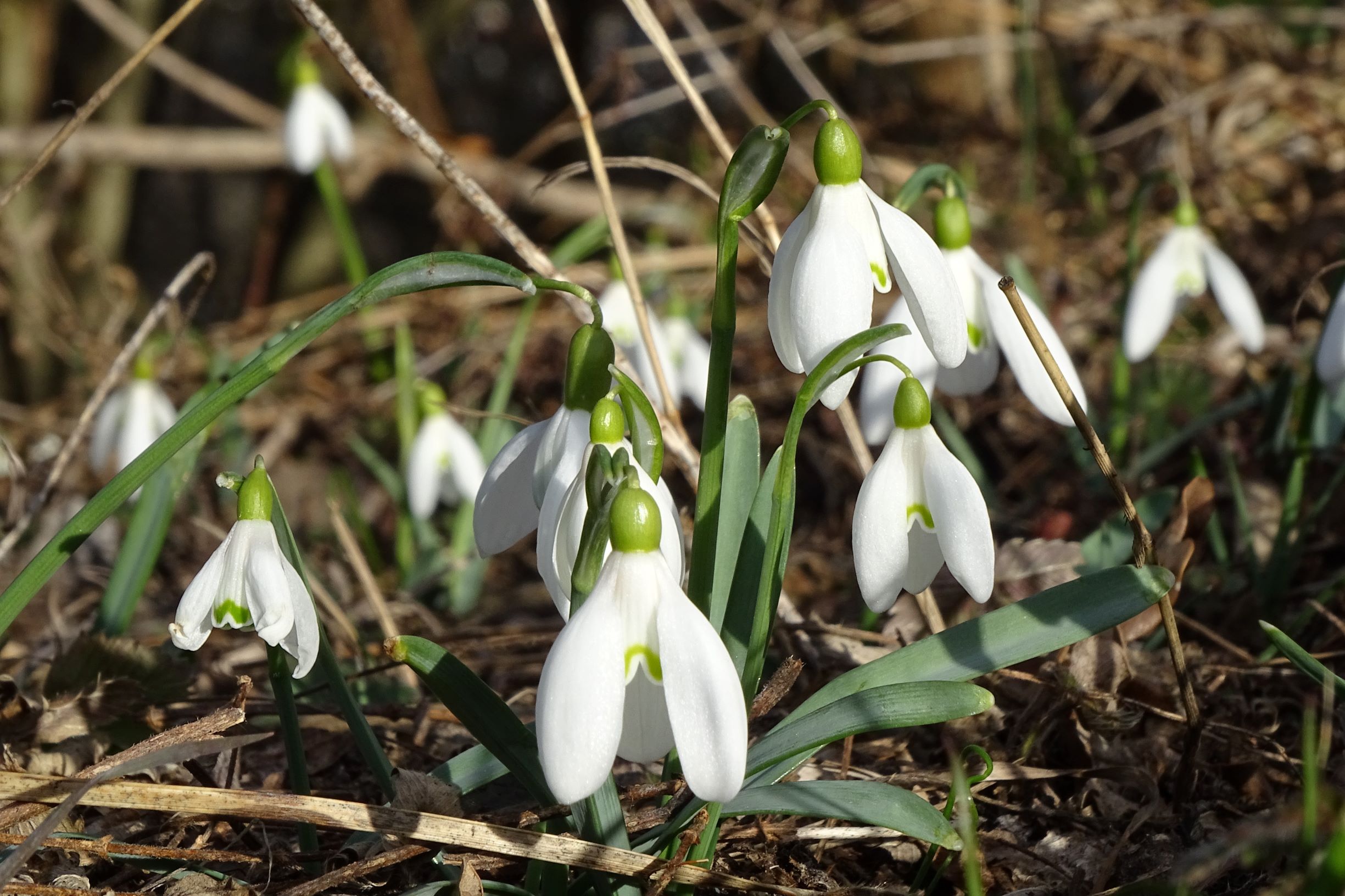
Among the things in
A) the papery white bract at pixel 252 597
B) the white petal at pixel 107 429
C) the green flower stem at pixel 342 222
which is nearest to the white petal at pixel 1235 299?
the papery white bract at pixel 252 597

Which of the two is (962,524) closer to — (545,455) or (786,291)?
(786,291)

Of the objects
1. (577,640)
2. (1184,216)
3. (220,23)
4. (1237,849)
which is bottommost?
(1237,849)

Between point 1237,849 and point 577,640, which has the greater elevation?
point 577,640

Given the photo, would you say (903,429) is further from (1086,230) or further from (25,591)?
(1086,230)

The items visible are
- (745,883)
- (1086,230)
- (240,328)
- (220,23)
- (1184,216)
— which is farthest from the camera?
(220,23)

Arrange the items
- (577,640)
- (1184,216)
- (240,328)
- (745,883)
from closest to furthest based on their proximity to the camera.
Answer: (577,640), (745,883), (1184,216), (240,328)

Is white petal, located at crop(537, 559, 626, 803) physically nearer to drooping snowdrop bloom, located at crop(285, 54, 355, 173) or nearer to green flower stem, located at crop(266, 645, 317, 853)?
green flower stem, located at crop(266, 645, 317, 853)

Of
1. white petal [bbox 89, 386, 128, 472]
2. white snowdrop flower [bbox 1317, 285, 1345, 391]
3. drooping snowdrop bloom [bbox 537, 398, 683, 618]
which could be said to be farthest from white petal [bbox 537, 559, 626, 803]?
white petal [bbox 89, 386, 128, 472]

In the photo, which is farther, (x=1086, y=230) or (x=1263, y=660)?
(x=1086, y=230)

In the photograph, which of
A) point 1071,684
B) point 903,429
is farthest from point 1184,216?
point 903,429

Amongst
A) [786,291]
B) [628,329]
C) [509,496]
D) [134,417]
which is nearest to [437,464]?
[628,329]
